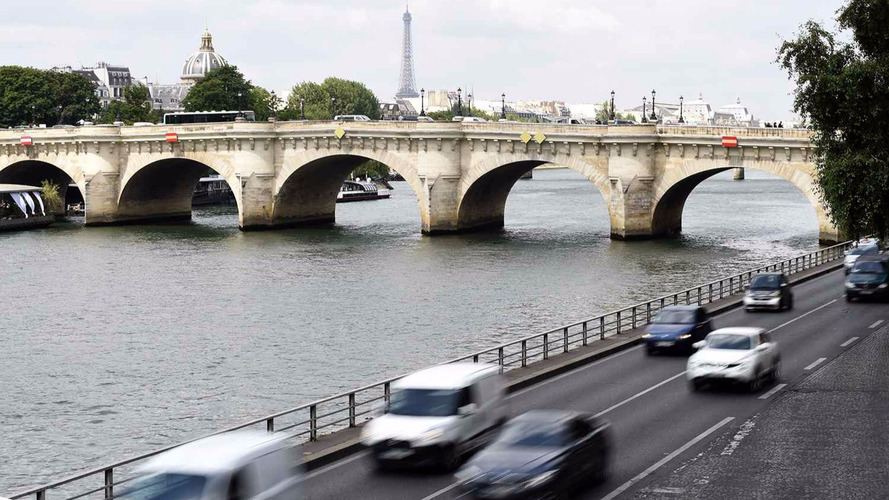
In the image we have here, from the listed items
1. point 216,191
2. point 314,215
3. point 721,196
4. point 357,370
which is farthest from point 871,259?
point 216,191

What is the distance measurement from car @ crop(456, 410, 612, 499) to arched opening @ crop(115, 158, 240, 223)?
9364 cm

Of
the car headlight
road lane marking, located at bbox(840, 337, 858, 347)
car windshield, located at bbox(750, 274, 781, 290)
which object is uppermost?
the car headlight

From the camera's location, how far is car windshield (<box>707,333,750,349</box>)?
3412cm

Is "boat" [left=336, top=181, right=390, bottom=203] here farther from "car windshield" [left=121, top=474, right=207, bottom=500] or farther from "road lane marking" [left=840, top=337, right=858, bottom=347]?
A: "car windshield" [left=121, top=474, right=207, bottom=500]

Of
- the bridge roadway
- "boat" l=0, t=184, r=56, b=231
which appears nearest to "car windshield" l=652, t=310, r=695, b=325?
the bridge roadway

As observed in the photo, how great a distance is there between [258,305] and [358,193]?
3716 inches

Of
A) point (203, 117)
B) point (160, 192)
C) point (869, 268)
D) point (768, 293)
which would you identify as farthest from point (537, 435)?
point (160, 192)

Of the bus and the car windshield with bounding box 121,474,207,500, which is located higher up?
the bus

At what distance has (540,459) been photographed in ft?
72.2

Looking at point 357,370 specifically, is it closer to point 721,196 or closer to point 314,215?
point 314,215

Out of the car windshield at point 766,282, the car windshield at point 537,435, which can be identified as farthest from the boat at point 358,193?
the car windshield at point 537,435

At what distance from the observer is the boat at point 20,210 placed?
113000mm

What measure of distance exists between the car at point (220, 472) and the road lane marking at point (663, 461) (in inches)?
255

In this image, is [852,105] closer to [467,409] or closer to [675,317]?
[675,317]
